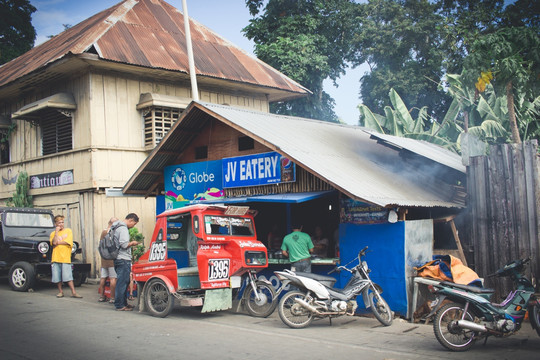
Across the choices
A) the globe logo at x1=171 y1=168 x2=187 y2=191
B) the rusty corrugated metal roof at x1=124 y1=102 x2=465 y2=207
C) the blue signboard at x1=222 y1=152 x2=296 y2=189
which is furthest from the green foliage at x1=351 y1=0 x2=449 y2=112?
the blue signboard at x1=222 y1=152 x2=296 y2=189

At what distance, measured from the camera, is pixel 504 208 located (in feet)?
34.1

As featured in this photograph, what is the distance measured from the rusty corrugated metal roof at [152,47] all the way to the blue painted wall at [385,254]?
9.96 metres

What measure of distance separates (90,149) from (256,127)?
744cm

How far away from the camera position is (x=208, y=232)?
10367 millimetres

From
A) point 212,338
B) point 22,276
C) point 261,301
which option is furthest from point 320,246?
point 22,276

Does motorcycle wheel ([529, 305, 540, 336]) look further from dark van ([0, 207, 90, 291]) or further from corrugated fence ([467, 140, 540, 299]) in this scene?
dark van ([0, 207, 90, 291])

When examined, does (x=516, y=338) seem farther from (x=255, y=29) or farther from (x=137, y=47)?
(x=255, y=29)

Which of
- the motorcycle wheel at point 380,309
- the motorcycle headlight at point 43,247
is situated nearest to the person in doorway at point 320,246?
the motorcycle wheel at point 380,309

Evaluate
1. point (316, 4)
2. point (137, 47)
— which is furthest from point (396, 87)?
point (137, 47)

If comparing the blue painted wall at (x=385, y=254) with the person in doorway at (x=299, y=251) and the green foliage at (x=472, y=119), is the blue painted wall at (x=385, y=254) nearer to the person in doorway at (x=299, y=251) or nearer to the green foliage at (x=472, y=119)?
the person in doorway at (x=299, y=251)

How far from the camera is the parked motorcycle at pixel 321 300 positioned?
9375mm

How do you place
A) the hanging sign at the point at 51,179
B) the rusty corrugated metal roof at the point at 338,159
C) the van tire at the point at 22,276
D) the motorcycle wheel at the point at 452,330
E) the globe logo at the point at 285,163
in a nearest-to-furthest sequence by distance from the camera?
the motorcycle wheel at the point at 452,330 < the rusty corrugated metal roof at the point at 338,159 < the globe logo at the point at 285,163 < the van tire at the point at 22,276 < the hanging sign at the point at 51,179

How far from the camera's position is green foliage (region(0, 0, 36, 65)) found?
104ft

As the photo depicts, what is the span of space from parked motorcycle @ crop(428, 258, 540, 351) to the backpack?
6590 mm
